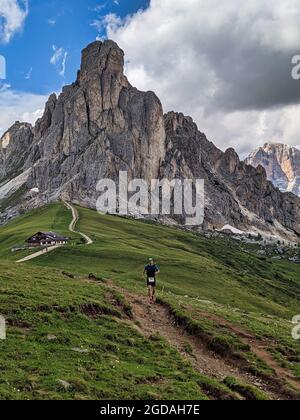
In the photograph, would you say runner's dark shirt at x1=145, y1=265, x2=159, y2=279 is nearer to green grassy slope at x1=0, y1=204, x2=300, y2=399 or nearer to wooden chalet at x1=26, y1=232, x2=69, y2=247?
green grassy slope at x1=0, y1=204, x2=300, y2=399

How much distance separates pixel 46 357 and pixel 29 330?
4279 mm

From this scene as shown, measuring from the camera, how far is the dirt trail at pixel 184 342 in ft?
83.4

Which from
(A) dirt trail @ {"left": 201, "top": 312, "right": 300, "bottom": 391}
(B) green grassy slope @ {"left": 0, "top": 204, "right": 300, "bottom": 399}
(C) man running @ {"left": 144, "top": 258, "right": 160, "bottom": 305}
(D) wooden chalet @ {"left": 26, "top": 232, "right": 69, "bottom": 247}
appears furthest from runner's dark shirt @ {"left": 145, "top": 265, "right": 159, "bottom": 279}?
(D) wooden chalet @ {"left": 26, "top": 232, "right": 69, "bottom": 247}

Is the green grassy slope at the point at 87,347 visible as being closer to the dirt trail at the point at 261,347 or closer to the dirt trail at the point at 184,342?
the dirt trail at the point at 261,347

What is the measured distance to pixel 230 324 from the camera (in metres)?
35.4

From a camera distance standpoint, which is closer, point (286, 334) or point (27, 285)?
point (286, 334)

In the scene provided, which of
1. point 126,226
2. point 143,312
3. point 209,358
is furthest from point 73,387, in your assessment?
point 126,226

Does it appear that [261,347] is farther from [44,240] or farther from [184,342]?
[44,240]

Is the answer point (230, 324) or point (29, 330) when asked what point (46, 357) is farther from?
point (230, 324)

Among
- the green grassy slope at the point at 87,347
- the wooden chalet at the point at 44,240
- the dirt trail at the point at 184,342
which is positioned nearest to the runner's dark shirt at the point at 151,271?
the dirt trail at the point at 184,342

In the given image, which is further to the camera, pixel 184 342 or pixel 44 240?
pixel 44 240

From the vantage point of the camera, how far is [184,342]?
101ft

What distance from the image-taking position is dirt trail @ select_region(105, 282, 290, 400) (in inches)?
1001

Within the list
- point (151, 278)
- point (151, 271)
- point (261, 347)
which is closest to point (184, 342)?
point (261, 347)
